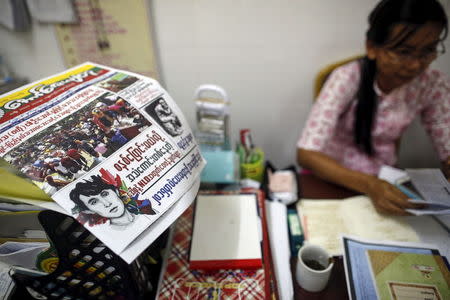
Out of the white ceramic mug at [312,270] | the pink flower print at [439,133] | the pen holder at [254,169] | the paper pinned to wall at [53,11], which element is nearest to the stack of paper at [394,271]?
the white ceramic mug at [312,270]

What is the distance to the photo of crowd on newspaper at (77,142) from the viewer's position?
367mm

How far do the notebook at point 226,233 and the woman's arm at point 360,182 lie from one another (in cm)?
32

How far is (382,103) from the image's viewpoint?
933 millimetres

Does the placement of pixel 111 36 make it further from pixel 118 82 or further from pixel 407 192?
pixel 407 192

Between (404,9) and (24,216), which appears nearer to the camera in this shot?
(24,216)

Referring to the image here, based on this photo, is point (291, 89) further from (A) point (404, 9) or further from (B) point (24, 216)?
(B) point (24, 216)

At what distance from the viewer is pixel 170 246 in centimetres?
62

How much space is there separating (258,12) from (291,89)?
1.27 feet

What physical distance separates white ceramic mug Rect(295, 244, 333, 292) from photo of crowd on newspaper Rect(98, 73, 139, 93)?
552 millimetres

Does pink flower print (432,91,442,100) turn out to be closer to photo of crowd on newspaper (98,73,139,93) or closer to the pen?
the pen

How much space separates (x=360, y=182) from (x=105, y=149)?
76cm

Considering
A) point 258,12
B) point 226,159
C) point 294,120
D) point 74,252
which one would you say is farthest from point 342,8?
point 74,252

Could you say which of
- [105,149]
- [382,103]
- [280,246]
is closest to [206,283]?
[280,246]

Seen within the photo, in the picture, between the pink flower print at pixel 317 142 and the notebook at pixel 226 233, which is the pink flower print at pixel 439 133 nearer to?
the pink flower print at pixel 317 142
